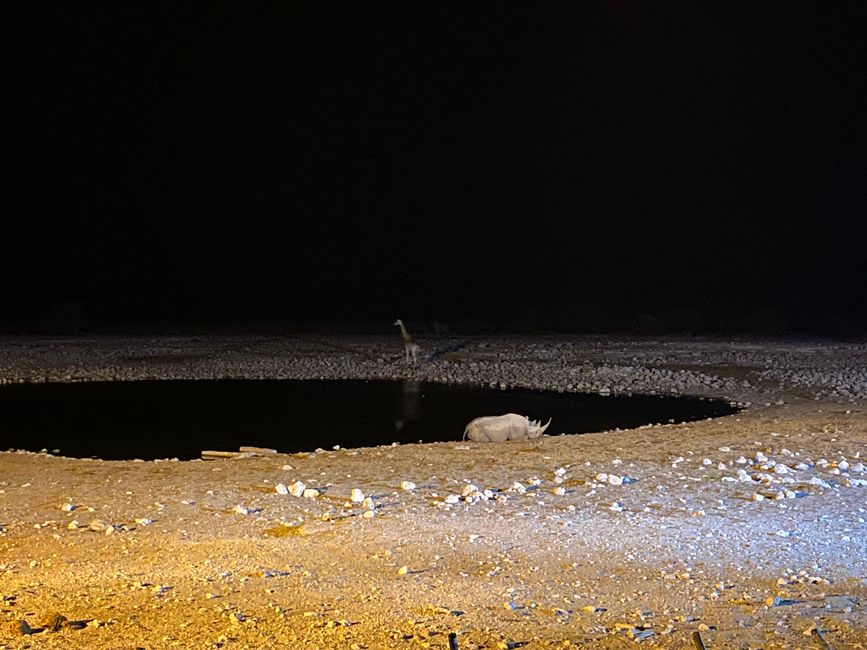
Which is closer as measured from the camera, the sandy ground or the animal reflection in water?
the sandy ground

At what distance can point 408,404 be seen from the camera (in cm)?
1947

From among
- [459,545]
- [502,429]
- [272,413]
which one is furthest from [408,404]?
[459,545]

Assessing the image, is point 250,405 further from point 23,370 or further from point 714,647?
point 714,647

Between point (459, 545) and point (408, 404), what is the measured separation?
12.4m

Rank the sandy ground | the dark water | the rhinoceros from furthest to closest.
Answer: the dark water → the rhinoceros → the sandy ground

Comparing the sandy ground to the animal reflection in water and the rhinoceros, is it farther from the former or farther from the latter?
the animal reflection in water

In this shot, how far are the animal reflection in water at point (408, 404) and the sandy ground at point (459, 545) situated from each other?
14.7 feet

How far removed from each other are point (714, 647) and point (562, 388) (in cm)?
1719

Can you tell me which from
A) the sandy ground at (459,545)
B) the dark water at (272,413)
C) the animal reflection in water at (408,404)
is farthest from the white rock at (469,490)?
the animal reflection in water at (408,404)

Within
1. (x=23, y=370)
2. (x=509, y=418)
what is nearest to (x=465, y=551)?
(x=509, y=418)

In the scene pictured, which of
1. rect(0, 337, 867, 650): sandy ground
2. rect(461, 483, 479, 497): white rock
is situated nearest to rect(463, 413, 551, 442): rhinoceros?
rect(0, 337, 867, 650): sandy ground

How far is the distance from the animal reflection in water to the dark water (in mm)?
19

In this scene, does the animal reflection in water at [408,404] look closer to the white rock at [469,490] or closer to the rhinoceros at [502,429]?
the rhinoceros at [502,429]

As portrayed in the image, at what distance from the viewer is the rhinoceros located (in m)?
13.4
